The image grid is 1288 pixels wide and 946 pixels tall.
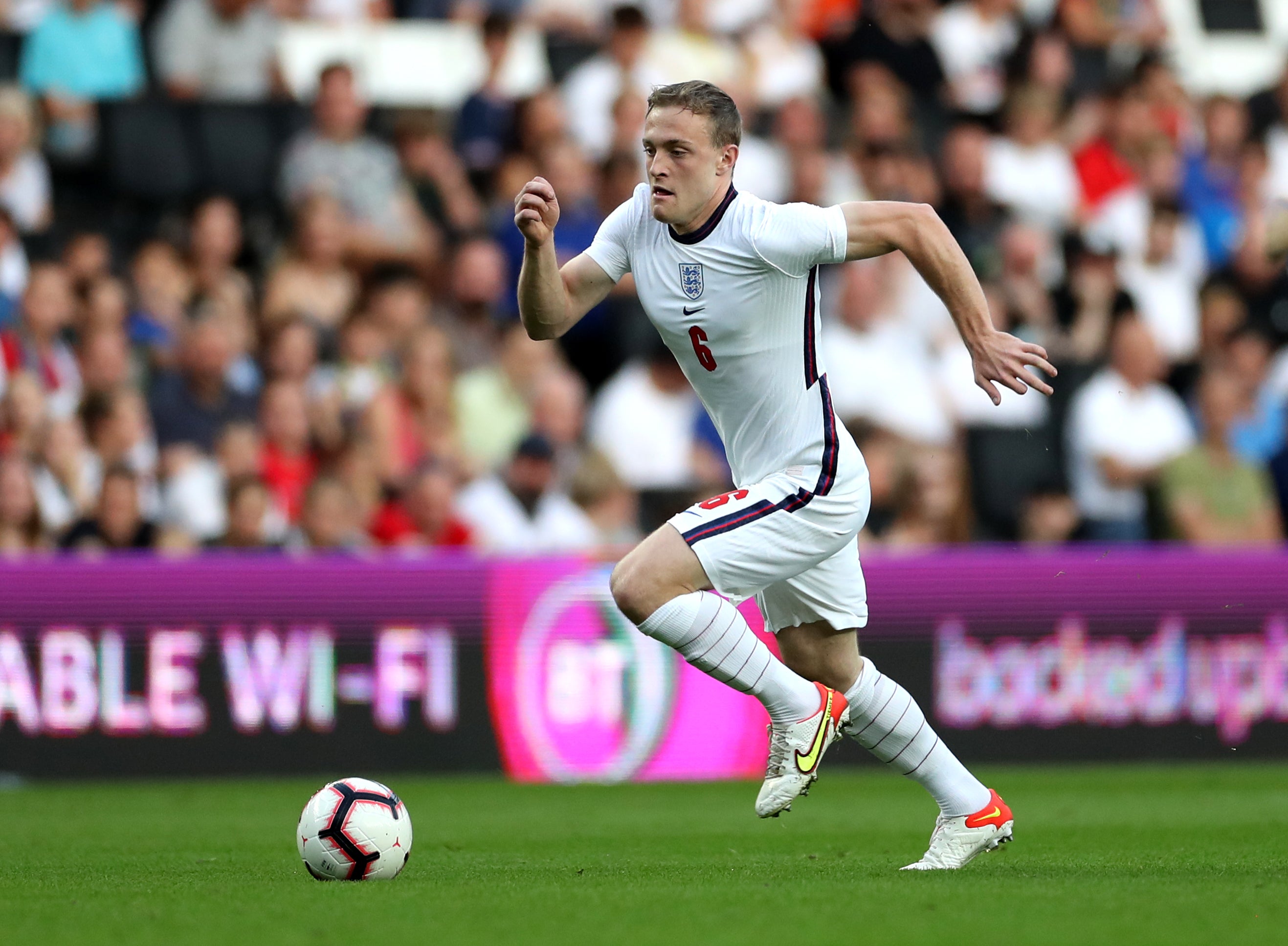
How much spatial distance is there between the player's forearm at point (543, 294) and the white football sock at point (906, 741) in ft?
5.31

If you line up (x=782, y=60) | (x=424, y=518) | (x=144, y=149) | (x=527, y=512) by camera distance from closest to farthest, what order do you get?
1. (x=424, y=518)
2. (x=527, y=512)
3. (x=144, y=149)
4. (x=782, y=60)

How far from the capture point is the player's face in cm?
679

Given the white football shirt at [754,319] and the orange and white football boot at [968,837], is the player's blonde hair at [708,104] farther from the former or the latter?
the orange and white football boot at [968,837]

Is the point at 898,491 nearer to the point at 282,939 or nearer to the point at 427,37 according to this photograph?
the point at 427,37

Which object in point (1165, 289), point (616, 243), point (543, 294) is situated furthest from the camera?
point (1165, 289)

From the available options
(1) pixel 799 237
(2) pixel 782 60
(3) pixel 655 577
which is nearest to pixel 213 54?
(2) pixel 782 60

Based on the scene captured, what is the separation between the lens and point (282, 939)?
5.39 metres

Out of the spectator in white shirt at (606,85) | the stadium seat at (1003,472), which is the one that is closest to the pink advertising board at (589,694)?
the stadium seat at (1003,472)

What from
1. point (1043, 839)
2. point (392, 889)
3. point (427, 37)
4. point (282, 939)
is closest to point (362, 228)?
point (427, 37)

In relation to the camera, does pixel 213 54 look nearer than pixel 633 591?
No

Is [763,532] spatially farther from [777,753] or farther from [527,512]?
[527,512]

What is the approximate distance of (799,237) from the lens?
6.71 m

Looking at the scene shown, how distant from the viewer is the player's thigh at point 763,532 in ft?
22.1

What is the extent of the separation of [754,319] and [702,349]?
220mm
